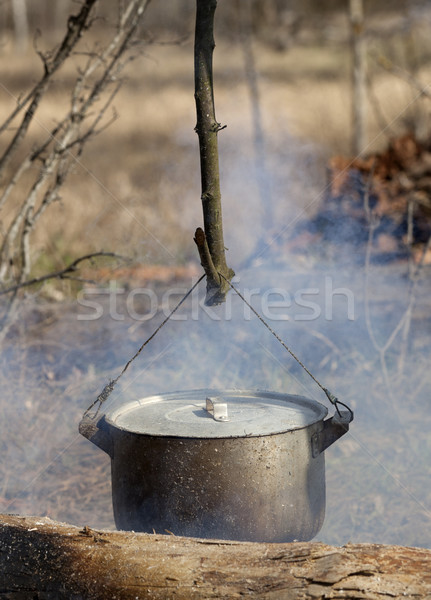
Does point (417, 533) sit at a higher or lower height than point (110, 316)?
lower

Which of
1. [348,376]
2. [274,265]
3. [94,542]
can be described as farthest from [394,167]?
[94,542]

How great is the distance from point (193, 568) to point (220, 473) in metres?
0.35

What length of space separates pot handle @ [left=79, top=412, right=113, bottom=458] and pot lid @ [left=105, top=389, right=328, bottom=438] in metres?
0.04

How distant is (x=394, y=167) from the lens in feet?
23.3

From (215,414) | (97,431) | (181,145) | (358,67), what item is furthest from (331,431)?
(181,145)

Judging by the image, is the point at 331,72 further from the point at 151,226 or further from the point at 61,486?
the point at 61,486

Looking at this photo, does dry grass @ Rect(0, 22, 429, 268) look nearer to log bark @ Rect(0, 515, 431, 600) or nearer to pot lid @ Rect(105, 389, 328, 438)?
pot lid @ Rect(105, 389, 328, 438)

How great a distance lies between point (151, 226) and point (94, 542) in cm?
600

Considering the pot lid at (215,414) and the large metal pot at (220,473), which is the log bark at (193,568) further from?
the pot lid at (215,414)

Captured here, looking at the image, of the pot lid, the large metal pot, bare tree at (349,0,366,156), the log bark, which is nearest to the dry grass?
bare tree at (349,0,366,156)

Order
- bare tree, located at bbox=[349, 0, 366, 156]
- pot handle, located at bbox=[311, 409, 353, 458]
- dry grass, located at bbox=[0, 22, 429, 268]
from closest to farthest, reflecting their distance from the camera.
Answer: pot handle, located at bbox=[311, 409, 353, 458] < dry grass, located at bbox=[0, 22, 429, 268] < bare tree, located at bbox=[349, 0, 366, 156]

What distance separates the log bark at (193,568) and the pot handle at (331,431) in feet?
1.44

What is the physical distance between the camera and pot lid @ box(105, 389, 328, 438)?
88.1 inches

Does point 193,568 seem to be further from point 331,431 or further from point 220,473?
point 331,431
